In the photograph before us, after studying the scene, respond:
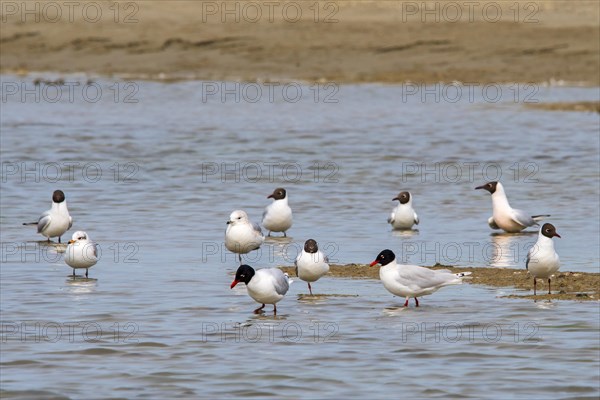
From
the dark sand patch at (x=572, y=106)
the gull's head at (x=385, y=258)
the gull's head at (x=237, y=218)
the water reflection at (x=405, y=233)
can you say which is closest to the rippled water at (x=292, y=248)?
the water reflection at (x=405, y=233)

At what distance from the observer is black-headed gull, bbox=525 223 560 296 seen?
15750mm

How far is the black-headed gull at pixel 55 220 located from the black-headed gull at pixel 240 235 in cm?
311

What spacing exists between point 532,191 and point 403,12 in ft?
83.4

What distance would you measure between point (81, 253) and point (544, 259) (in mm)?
5883

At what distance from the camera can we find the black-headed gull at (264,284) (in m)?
15.2

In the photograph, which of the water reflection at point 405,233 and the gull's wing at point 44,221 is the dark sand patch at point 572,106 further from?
the gull's wing at point 44,221

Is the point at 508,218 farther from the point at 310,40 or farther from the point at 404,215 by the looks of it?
the point at 310,40

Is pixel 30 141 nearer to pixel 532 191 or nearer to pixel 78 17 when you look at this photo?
pixel 532 191

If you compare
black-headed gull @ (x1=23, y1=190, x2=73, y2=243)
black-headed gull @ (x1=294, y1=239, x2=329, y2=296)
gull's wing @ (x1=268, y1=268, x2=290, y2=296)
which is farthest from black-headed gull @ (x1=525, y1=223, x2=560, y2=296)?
black-headed gull @ (x1=23, y1=190, x2=73, y2=243)

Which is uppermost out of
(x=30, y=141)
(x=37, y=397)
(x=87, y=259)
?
(x=30, y=141)

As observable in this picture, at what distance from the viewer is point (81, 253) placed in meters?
17.4

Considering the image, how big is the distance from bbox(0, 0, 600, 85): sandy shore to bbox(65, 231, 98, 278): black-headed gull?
92.3 feet

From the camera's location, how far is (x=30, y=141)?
35.2m

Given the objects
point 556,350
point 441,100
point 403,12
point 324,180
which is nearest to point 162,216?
point 324,180
